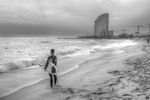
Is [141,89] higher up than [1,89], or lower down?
higher up

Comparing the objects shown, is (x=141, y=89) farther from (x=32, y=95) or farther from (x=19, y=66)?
(x=19, y=66)

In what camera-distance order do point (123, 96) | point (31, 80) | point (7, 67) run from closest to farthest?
point (123, 96) → point (31, 80) → point (7, 67)

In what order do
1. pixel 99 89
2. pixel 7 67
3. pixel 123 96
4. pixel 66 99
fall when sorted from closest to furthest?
pixel 123 96, pixel 66 99, pixel 99 89, pixel 7 67

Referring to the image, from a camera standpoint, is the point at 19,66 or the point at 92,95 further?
the point at 19,66

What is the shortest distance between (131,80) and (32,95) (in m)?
3.90

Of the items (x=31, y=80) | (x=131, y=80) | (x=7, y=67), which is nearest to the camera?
(x=131, y=80)

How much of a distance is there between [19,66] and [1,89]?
6.32 meters

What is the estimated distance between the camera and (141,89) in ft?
17.3

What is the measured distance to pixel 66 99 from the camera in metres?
5.20

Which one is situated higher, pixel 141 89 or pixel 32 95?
pixel 141 89

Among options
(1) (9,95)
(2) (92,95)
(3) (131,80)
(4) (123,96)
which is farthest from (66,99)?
(3) (131,80)

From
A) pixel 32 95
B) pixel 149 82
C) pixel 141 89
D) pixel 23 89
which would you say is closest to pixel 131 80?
pixel 149 82

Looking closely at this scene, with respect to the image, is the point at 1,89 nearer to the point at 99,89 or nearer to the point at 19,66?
the point at 99,89

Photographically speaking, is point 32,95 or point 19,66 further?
point 19,66
